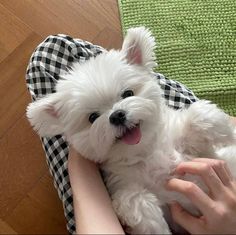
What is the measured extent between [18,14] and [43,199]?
68 cm

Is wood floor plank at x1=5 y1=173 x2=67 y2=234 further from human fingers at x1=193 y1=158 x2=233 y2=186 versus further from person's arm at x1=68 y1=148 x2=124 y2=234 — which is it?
human fingers at x1=193 y1=158 x2=233 y2=186

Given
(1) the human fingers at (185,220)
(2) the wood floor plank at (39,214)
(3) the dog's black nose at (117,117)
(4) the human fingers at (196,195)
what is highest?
(3) the dog's black nose at (117,117)

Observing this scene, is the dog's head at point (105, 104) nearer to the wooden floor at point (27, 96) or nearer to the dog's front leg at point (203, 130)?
the dog's front leg at point (203, 130)

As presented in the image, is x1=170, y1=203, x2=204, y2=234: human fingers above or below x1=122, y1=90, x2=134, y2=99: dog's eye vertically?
below

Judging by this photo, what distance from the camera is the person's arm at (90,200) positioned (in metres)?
0.85

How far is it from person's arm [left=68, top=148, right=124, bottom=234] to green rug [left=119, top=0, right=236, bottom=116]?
584mm

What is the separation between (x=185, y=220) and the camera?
87cm

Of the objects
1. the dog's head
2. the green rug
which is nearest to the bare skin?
the dog's head

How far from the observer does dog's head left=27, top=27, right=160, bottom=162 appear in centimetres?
86

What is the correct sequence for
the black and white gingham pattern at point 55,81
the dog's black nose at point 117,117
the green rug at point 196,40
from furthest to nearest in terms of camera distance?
the green rug at point 196,40
the black and white gingham pattern at point 55,81
the dog's black nose at point 117,117

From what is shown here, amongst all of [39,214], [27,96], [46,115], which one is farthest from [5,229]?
[46,115]

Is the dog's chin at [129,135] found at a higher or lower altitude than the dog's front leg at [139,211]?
higher

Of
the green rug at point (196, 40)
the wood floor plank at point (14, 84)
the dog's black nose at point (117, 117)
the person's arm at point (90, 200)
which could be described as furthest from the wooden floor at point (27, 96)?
the dog's black nose at point (117, 117)

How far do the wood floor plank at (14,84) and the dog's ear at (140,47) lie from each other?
593 millimetres
